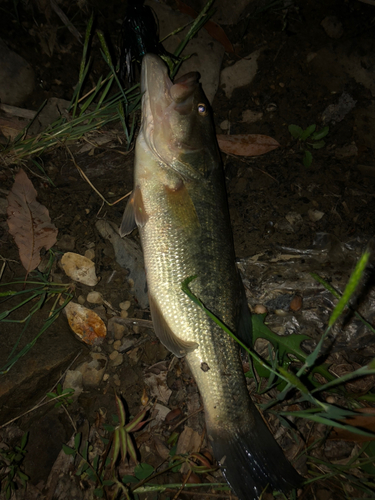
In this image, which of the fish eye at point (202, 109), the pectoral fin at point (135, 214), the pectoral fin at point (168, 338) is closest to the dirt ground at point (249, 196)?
the pectoral fin at point (135, 214)

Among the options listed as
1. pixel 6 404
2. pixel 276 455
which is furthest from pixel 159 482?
pixel 6 404

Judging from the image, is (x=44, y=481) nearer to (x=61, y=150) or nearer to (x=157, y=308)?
(x=157, y=308)

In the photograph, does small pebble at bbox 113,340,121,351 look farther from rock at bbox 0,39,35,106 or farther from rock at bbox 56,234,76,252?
rock at bbox 0,39,35,106

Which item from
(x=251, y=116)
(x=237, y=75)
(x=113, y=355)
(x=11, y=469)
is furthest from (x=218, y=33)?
(x=11, y=469)

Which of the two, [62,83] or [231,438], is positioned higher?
[62,83]

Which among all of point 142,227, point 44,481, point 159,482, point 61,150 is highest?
point 142,227

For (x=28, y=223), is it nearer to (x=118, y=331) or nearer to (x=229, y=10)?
(x=118, y=331)

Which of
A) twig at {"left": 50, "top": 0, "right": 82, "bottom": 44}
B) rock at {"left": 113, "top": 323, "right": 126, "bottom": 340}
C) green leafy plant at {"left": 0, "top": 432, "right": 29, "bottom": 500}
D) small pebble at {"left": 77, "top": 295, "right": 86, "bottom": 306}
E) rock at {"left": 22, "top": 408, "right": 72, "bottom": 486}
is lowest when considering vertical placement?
green leafy plant at {"left": 0, "top": 432, "right": 29, "bottom": 500}

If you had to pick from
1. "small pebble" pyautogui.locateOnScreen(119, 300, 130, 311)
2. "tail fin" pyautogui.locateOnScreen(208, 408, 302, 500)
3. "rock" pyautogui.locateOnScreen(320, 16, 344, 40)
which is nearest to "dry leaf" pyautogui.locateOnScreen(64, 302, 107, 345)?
"small pebble" pyautogui.locateOnScreen(119, 300, 130, 311)
